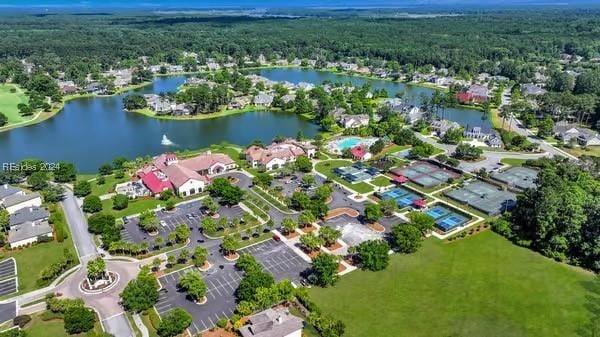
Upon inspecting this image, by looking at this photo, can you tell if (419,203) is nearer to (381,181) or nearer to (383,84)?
(381,181)

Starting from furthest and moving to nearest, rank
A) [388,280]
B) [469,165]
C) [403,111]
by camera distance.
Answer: [403,111], [469,165], [388,280]

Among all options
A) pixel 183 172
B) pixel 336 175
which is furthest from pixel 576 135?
pixel 183 172

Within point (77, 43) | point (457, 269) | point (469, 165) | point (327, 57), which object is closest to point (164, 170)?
point (457, 269)

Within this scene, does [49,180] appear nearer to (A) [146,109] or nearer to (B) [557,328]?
(A) [146,109]

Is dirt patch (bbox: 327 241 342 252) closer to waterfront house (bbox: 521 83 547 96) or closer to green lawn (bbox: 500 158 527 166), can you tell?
green lawn (bbox: 500 158 527 166)

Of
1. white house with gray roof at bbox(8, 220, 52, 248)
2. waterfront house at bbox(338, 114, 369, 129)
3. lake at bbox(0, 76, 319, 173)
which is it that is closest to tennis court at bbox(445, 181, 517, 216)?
Result: waterfront house at bbox(338, 114, 369, 129)

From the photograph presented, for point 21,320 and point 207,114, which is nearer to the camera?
point 21,320
